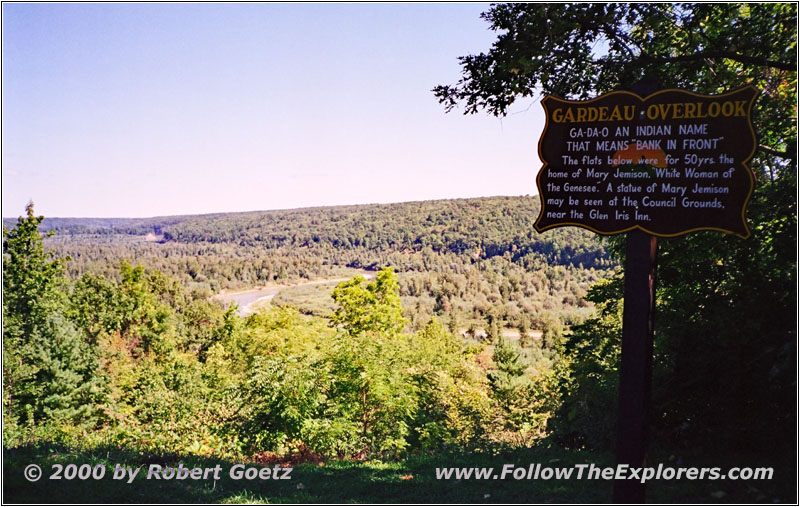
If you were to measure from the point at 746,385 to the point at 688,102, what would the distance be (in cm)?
372

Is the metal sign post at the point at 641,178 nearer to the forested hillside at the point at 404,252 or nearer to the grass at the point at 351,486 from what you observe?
the grass at the point at 351,486

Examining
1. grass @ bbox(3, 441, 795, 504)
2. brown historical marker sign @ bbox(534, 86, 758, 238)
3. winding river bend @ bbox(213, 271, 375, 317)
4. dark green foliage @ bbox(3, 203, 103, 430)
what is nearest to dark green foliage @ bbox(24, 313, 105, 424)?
dark green foliage @ bbox(3, 203, 103, 430)

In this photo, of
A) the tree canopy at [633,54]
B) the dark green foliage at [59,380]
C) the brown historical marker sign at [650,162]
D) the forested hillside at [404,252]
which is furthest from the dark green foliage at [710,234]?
the forested hillside at [404,252]

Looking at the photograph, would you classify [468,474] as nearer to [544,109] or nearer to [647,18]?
[544,109]

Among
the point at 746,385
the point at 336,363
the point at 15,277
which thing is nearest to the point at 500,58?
the point at 746,385

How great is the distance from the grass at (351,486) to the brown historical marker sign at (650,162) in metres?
2.68

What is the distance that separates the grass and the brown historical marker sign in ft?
8.79

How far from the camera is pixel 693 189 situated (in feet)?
12.9

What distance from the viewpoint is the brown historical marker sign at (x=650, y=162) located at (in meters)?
3.88

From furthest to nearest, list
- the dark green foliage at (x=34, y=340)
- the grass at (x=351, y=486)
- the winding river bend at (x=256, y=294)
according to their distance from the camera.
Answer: the winding river bend at (x=256, y=294), the dark green foliage at (x=34, y=340), the grass at (x=351, y=486)

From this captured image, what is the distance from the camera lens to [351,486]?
6.22 m

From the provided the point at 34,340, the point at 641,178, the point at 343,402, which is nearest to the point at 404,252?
the point at 34,340

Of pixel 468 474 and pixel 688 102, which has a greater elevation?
pixel 688 102

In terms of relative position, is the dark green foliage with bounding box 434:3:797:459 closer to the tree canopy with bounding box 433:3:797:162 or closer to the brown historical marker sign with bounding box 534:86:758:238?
the tree canopy with bounding box 433:3:797:162
